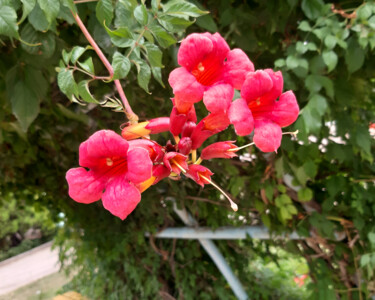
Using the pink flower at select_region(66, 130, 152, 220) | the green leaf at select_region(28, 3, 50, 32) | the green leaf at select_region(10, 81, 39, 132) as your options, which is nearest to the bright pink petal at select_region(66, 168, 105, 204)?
the pink flower at select_region(66, 130, 152, 220)

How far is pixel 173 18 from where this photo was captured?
531 mm

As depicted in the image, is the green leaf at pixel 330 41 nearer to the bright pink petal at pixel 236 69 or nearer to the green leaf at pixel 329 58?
the green leaf at pixel 329 58

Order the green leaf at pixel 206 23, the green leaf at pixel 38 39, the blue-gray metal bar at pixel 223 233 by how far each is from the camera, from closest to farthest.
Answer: the green leaf at pixel 38 39
the green leaf at pixel 206 23
the blue-gray metal bar at pixel 223 233

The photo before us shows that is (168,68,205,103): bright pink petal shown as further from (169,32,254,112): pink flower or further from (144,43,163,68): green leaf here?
(144,43,163,68): green leaf

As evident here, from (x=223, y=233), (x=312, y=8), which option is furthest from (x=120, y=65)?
(x=223, y=233)

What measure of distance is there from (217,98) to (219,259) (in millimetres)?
2073

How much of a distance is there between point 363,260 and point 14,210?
6.69ft


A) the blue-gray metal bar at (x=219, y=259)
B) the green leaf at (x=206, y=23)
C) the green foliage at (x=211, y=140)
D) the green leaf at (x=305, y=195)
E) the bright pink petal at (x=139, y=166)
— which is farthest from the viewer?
the blue-gray metal bar at (x=219, y=259)

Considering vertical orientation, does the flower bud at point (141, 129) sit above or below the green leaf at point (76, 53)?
above

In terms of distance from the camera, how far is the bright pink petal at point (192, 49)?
352mm

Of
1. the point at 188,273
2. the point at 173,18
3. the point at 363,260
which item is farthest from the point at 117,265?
the point at 173,18

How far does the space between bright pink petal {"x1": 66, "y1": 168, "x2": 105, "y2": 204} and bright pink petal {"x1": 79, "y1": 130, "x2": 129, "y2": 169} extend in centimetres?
1

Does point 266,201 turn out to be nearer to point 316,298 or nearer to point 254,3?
point 316,298

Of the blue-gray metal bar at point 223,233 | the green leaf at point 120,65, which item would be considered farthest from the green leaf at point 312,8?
the blue-gray metal bar at point 223,233
